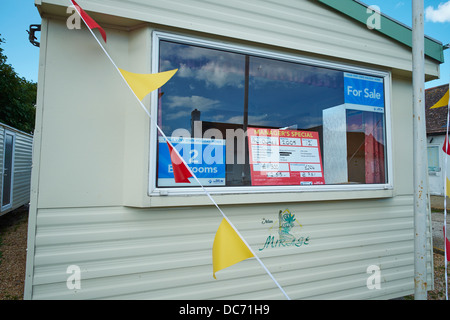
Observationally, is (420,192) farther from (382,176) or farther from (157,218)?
(157,218)

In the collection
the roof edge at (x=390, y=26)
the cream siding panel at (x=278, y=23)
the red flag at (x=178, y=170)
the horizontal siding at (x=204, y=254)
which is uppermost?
the roof edge at (x=390, y=26)

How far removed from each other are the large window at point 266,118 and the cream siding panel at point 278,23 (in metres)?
0.14

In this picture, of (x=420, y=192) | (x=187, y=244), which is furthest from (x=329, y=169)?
(x=187, y=244)

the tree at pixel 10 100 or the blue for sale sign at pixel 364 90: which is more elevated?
the tree at pixel 10 100

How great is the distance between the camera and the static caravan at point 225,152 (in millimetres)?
2098

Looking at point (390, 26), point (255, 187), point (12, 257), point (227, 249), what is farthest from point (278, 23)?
point (12, 257)

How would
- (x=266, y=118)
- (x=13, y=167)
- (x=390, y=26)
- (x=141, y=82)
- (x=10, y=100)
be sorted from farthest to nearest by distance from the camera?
(x=10, y=100) → (x=13, y=167) → (x=390, y=26) → (x=266, y=118) → (x=141, y=82)

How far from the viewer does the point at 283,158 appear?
272 centimetres

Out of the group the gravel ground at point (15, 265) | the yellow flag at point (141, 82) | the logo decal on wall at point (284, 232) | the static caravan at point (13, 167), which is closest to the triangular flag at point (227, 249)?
the logo decal on wall at point (284, 232)

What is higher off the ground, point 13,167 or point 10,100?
point 10,100

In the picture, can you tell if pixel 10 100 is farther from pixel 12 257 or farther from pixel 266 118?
pixel 266 118

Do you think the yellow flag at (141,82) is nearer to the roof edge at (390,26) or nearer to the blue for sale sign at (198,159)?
the blue for sale sign at (198,159)

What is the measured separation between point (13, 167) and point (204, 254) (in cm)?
762

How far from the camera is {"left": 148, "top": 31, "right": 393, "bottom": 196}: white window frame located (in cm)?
218
